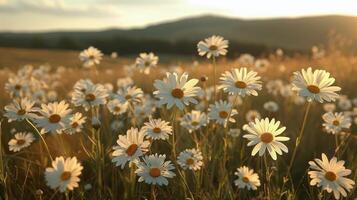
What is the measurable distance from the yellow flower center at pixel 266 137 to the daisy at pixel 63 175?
833mm

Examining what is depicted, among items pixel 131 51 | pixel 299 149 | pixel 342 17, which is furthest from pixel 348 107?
pixel 342 17

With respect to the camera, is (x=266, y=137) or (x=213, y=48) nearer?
(x=266, y=137)

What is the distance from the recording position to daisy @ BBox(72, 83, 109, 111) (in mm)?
2617

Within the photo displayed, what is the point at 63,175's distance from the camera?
5.25ft

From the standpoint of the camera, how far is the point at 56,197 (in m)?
2.55

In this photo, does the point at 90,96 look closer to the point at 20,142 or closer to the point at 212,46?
the point at 20,142

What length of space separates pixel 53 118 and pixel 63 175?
0.64 meters

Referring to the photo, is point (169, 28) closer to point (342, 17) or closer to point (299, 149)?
point (342, 17)

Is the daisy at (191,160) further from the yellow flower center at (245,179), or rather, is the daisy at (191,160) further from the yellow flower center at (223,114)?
the yellow flower center at (223,114)

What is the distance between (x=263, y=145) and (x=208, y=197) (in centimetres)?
50

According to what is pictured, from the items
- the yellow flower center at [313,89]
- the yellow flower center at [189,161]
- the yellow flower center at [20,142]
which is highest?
the yellow flower center at [313,89]

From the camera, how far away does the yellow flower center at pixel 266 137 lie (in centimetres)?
201

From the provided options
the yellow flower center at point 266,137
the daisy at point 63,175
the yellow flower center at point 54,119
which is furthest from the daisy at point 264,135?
the yellow flower center at point 54,119

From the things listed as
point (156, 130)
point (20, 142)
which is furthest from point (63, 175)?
point (20, 142)
